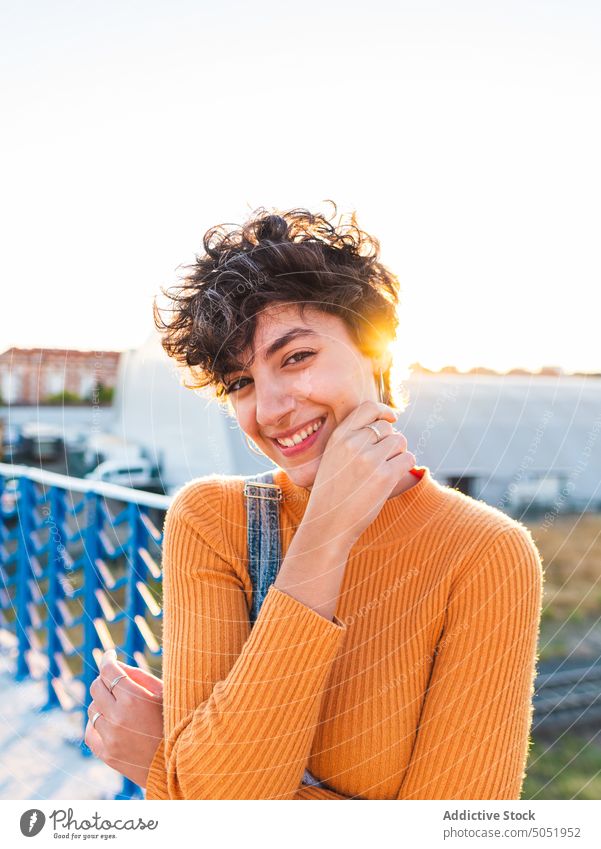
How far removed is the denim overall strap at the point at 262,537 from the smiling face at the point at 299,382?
0.07m

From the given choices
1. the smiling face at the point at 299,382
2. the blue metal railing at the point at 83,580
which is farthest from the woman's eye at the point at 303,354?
the blue metal railing at the point at 83,580

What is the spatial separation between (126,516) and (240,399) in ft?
3.66

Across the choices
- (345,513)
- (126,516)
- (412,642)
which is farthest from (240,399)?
(126,516)

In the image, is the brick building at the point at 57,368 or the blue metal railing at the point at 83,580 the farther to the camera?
the blue metal railing at the point at 83,580

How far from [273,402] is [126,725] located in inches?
18.6

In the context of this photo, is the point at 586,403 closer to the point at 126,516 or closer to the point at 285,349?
the point at 126,516

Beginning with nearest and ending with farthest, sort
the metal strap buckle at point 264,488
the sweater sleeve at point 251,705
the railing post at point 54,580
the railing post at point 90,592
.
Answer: the sweater sleeve at point 251,705 → the metal strap buckle at point 264,488 → the railing post at point 90,592 → the railing post at point 54,580

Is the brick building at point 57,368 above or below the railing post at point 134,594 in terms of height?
above

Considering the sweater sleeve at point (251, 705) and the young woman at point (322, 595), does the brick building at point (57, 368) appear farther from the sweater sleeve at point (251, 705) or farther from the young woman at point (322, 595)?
the sweater sleeve at point (251, 705)

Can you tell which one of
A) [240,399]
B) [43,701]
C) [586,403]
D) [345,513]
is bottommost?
[43,701]
